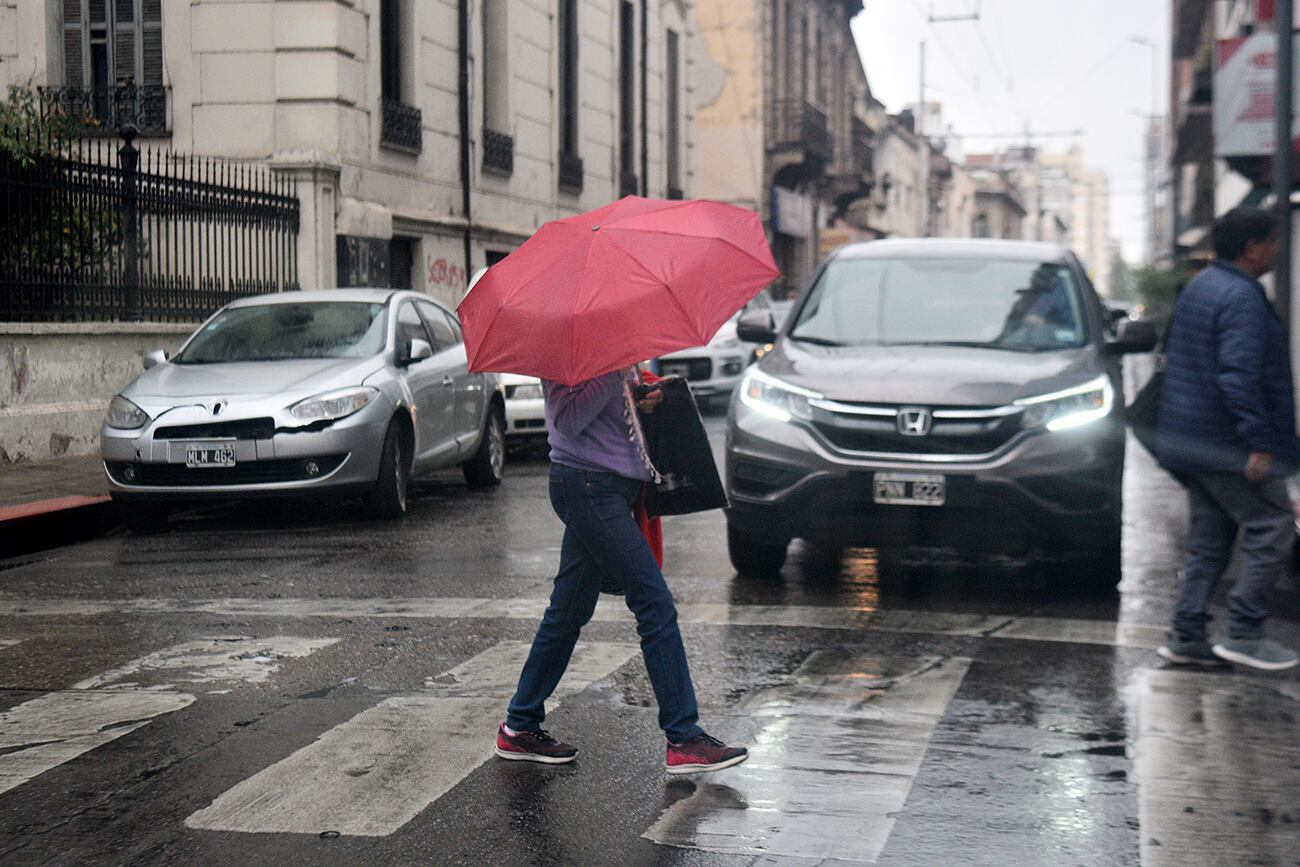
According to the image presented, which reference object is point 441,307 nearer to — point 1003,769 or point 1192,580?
point 1192,580

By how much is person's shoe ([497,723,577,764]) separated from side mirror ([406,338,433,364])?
21.8 ft

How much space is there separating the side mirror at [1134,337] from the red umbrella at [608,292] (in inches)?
165

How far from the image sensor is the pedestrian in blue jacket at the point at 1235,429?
258 inches

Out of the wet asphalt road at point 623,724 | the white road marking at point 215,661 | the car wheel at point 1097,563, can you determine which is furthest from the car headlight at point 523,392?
the white road marking at point 215,661

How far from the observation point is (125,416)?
429 inches

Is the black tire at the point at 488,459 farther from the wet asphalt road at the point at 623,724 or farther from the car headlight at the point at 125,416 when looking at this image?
the wet asphalt road at the point at 623,724

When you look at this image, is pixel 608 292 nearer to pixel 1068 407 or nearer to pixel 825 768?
pixel 825 768

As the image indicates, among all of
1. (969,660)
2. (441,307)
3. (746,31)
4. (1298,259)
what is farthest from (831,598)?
(746,31)

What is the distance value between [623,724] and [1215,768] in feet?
6.05

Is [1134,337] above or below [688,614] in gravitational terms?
above

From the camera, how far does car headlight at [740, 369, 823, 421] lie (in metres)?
8.25

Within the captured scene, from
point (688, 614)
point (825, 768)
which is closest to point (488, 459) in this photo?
point (688, 614)

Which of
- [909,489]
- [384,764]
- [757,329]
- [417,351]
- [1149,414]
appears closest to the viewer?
[384,764]

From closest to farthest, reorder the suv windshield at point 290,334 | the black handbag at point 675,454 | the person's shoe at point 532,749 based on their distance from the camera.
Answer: the person's shoe at point 532,749 < the black handbag at point 675,454 < the suv windshield at point 290,334
